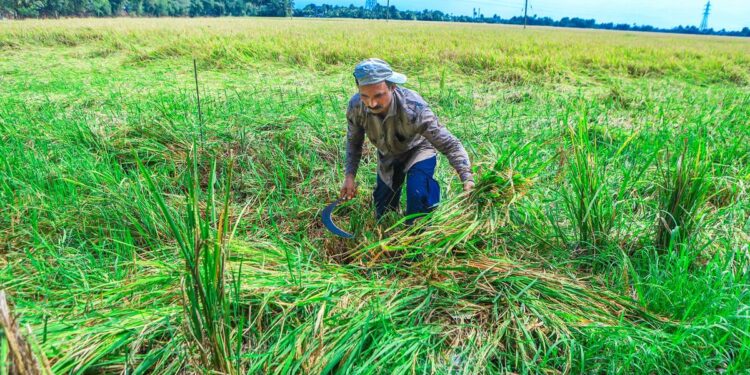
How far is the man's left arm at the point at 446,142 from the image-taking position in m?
1.94

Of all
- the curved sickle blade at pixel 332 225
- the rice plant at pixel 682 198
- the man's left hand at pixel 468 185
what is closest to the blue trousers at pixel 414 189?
the man's left hand at pixel 468 185

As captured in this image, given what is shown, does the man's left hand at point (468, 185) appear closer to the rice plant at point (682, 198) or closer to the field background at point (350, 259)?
the field background at point (350, 259)

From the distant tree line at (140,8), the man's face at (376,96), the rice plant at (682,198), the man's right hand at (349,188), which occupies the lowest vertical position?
the man's right hand at (349,188)

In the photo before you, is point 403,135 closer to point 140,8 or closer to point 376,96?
point 376,96

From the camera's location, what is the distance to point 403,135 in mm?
2123

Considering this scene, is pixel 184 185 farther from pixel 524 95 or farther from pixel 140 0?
pixel 140 0

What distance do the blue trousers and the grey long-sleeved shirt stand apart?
39mm

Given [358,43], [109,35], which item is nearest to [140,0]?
[109,35]

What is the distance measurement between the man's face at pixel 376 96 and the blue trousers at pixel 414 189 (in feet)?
1.15

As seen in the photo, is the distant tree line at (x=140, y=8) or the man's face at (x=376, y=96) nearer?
the man's face at (x=376, y=96)

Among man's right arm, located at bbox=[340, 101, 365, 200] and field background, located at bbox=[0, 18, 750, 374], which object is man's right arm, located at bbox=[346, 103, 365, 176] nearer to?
man's right arm, located at bbox=[340, 101, 365, 200]

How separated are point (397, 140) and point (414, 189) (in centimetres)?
26

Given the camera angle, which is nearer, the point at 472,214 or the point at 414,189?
the point at 472,214

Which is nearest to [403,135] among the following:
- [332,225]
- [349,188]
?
[349,188]
